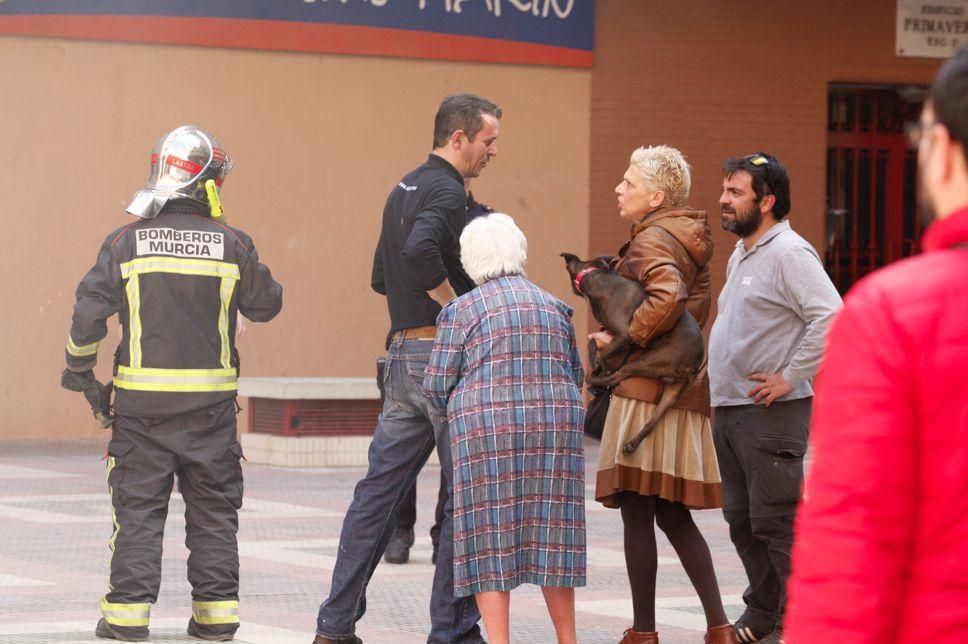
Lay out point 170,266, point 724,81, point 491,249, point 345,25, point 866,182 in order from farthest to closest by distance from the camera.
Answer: point 866,182 → point 724,81 → point 345,25 → point 170,266 → point 491,249

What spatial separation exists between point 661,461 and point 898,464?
392 centimetres

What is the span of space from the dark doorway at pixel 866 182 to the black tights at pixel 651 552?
11679 millimetres

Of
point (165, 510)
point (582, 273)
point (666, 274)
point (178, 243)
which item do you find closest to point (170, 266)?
point (178, 243)

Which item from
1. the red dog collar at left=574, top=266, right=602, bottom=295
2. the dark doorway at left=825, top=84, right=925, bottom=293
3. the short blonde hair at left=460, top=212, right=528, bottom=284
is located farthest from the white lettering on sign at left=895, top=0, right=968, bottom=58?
the short blonde hair at left=460, top=212, right=528, bottom=284

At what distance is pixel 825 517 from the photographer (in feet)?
7.32

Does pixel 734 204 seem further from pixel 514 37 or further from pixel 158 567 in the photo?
pixel 514 37

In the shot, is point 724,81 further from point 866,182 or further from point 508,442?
point 508,442

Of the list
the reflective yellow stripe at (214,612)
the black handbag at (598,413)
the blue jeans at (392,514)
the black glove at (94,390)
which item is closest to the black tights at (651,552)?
the black handbag at (598,413)

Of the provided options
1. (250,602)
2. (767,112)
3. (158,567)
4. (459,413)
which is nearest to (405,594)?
(250,602)

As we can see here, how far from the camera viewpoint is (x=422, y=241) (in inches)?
259

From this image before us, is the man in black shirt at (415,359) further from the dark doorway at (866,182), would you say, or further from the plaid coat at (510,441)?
the dark doorway at (866,182)

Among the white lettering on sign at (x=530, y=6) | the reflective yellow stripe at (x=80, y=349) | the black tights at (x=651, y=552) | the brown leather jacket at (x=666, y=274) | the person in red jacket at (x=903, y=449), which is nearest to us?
the person in red jacket at (x=903, y=449)

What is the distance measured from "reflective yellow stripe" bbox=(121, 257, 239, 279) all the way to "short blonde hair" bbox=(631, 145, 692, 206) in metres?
1.61

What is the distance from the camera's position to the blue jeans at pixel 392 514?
612 cm
